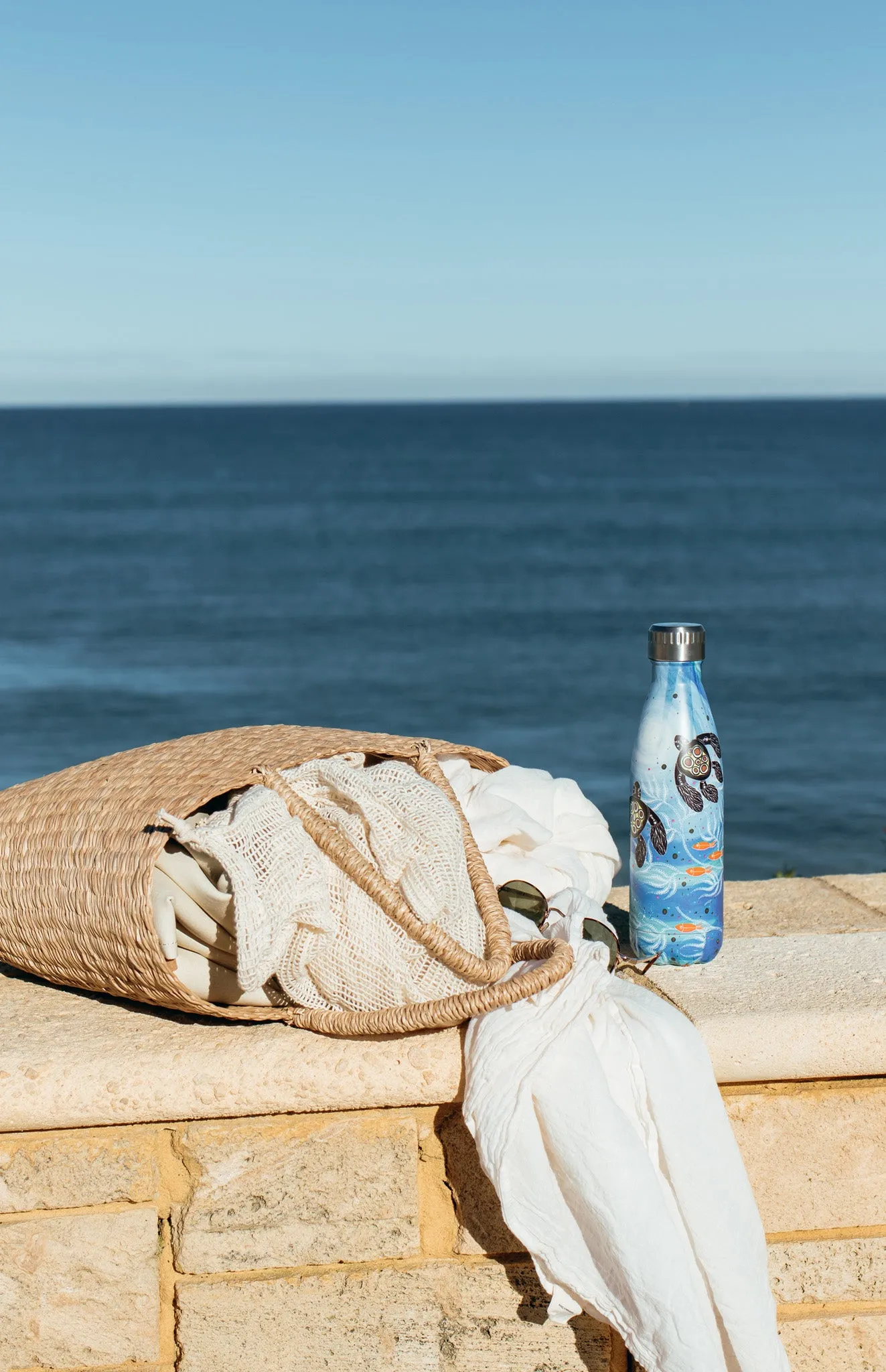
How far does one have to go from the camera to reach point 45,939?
81.7 inches

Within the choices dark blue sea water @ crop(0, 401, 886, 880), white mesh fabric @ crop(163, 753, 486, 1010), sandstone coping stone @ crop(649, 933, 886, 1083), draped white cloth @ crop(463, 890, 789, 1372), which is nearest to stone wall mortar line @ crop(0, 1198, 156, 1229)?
white mesh fabric @ crop(163, 753, 486, 1010)

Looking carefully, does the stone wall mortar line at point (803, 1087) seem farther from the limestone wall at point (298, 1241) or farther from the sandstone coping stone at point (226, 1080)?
the sandstone coping stone at point (226, 1080)

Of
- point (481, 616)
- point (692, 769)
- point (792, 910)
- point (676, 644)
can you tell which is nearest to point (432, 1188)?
point (692, 769)

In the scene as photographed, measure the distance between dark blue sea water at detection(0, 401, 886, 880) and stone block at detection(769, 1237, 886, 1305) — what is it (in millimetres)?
9061

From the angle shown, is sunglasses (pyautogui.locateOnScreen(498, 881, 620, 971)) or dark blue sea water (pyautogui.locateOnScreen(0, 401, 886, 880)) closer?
sunglasses (pyautogui.locateOnScreen(498, 881, 620, 971))

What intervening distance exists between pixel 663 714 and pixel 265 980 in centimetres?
77

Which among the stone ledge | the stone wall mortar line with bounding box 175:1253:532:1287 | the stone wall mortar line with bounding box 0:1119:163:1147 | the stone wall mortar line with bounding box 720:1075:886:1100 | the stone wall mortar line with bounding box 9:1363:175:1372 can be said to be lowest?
the stone wall mortar line with bounding box 9:1363:175:1372

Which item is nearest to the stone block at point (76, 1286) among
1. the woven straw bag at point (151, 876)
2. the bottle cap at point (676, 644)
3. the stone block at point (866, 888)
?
the woven straw bag at point (151, 876)

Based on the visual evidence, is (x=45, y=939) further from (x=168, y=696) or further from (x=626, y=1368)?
(x=168, y=696)

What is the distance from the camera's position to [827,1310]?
6.53 ft

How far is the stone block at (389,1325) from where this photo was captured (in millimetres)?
1906

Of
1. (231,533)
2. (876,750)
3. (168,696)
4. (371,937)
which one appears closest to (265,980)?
(371,937)

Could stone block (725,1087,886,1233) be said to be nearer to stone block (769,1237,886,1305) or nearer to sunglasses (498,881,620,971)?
stone block (769,1237,886,1305)

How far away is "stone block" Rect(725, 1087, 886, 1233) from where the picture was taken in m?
1.95
